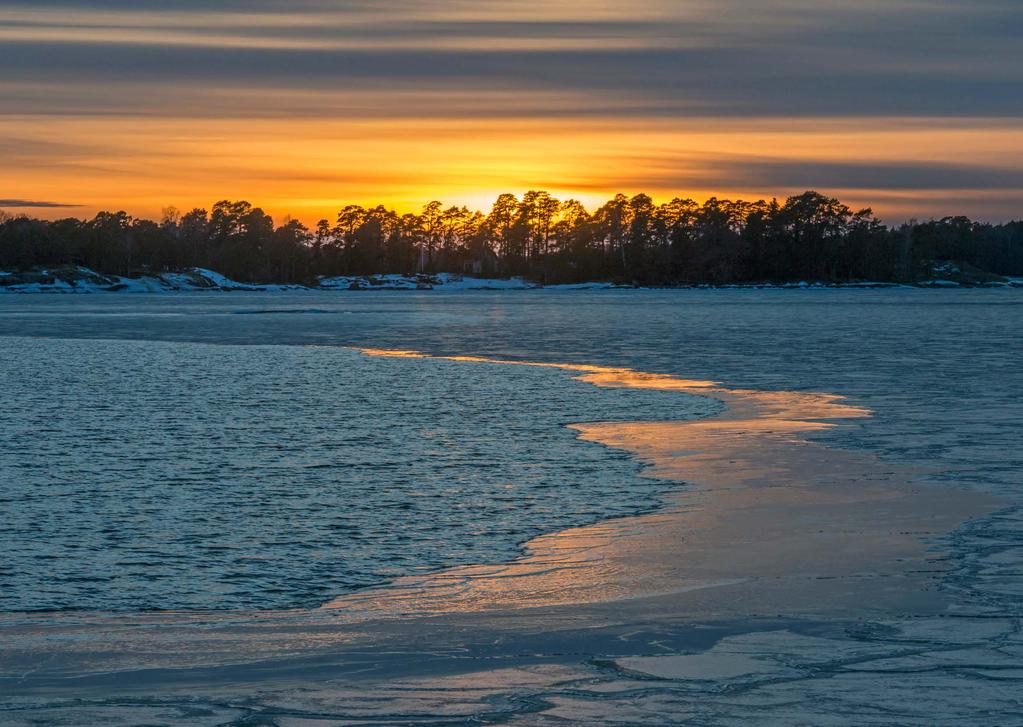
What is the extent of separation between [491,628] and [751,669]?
68.6 inches

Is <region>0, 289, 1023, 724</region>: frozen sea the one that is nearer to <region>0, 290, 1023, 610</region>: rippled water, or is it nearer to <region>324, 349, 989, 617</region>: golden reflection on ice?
<region>0, 290, 1023, 610</region>: rippled water

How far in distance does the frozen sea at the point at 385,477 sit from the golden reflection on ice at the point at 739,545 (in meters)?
0.39

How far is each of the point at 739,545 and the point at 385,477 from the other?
16.0 feet

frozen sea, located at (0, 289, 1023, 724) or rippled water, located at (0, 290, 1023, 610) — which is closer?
frozen sea, located at (0, 289, 1023, 724)

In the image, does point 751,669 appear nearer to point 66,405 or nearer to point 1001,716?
point 1001,716

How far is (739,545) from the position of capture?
1005cm

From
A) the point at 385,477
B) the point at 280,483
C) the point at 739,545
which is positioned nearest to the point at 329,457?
the point at 385,477

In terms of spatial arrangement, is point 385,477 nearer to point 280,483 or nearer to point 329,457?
point 280,483

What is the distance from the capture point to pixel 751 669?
6641 mm

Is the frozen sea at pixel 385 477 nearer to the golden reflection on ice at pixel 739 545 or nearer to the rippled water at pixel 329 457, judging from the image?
the rippled water at pixel 329 457

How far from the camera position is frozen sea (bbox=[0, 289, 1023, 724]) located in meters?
8.16

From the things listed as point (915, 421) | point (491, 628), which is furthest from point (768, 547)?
point (915, 421)

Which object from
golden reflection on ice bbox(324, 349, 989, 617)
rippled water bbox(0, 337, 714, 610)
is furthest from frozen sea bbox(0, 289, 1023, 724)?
golden reflection on ice bbox(324, 349, 989, 617)

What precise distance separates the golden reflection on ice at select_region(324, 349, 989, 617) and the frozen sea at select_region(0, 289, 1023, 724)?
391 millimetres
